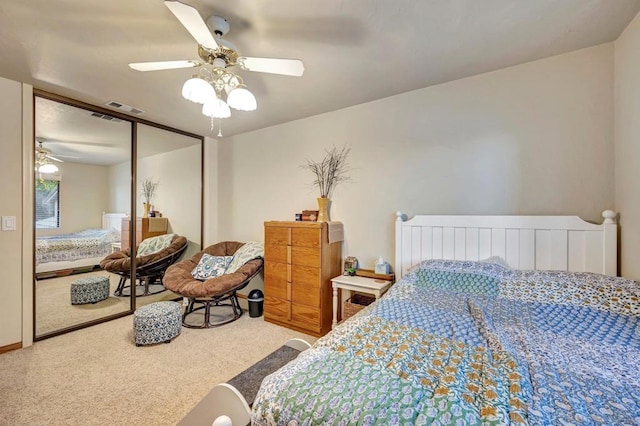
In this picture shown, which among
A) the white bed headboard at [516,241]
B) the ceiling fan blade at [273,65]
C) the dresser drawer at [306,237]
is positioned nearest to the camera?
the ceiling fan blade at [273,65]

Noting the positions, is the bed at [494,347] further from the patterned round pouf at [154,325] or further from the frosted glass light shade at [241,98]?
the patterned round pouf at [154,325]

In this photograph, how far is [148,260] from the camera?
11.4 feet

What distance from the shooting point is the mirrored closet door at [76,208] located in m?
2.68

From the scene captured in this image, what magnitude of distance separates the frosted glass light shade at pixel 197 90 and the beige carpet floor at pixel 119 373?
77.9 inches

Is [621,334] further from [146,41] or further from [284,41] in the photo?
[146,41]

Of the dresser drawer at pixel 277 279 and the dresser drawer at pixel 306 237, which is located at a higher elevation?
the dresser drawer at pixel 306 237

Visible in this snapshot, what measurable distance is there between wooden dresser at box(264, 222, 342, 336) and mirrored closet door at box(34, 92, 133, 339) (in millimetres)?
1870

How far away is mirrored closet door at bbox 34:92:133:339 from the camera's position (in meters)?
2.68

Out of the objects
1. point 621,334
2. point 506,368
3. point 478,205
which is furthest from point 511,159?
point 506,368

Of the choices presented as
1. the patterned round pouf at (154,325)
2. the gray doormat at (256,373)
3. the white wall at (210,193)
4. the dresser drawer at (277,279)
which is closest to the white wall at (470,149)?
the dresser drawer at (277,279)

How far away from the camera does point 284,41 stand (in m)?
→ 1.86

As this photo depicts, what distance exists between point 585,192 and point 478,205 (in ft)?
2.27

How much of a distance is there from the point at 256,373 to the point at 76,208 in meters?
2.82

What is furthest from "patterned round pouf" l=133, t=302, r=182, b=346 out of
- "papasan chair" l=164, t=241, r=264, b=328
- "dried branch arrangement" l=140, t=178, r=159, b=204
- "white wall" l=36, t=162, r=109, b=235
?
"dried branch arrangement" l=140, t=178, r=159, b=204
